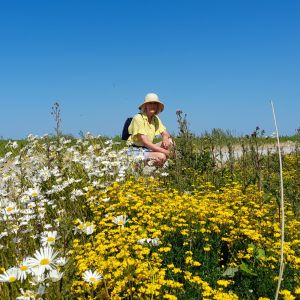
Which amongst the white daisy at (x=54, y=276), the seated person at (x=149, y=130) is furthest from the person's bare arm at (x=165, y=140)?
the white daisy at (x=54, y=276)

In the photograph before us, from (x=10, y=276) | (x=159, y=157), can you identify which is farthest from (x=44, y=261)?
(x=159, y=157)

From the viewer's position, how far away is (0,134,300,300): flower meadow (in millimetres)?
3398

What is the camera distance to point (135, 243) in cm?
437

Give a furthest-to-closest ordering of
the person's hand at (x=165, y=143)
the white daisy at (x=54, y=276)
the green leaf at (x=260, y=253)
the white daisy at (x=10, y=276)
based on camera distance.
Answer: the person's hand at (x=165, y=143) → the green leaf at (x=260, y=253) → the white daisy at (x=10, y=276) → the white daisy at (x=54, y=276)

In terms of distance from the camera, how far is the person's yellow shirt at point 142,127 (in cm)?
895

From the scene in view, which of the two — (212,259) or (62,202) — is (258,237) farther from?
(62,202)

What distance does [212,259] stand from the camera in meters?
4.28

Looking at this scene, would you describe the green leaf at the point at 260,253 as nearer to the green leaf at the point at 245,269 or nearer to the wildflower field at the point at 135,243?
the wildflower field at the point at 135,243

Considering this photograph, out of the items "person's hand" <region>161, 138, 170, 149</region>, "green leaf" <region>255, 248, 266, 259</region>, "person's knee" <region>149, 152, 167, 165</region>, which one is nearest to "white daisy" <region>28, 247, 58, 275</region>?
"green leaf" <region>255, 248, 266, 259</region>

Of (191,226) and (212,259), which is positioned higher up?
(191,226)

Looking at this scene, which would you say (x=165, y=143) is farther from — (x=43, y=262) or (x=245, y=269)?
(x=43, y=262)

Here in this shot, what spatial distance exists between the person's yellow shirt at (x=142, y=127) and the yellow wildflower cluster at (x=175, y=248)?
10.3 feet

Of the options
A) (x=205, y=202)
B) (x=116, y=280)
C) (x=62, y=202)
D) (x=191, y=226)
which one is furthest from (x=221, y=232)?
(x=62, y=202)

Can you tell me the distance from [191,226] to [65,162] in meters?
2.92
